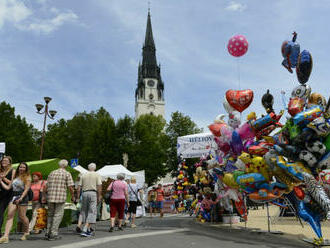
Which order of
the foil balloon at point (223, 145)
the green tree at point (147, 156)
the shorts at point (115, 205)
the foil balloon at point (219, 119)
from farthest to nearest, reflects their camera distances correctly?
the green tree at point (147, 156) → the foil balloon at point (219, 119) → the shorts at point (115, 205) → the foil balloon at point (223, 145)

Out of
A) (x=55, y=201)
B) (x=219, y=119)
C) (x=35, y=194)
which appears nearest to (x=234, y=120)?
(x=219, y=119)

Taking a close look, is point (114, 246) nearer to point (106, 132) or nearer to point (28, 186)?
point (28, 186)

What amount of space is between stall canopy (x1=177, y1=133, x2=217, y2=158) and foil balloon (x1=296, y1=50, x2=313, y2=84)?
1049 centimetres

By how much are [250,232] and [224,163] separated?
196 centimetres

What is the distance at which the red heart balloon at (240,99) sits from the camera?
8141 mm

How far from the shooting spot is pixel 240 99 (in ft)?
26.8

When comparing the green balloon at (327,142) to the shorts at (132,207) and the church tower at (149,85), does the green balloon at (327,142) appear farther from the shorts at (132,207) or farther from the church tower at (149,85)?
the church tower at (149,85)

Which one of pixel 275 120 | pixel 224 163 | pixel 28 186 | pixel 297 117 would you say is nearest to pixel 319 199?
pixel 297 117

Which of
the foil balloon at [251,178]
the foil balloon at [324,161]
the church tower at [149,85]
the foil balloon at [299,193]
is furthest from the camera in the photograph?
the church tower at [149,85]

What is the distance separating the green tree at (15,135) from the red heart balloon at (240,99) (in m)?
30.2

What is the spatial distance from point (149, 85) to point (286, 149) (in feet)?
248

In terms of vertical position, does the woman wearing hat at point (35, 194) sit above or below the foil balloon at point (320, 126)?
below

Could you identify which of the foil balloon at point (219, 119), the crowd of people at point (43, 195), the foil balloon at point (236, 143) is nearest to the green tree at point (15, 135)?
the crowd of people at point (43, 195)

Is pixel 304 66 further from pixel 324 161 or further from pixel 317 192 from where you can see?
pixel 317 192
